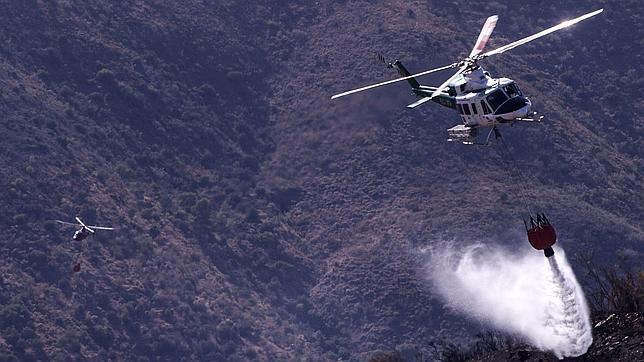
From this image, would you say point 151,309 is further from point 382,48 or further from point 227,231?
point 382,48

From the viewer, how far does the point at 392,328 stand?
117 meters

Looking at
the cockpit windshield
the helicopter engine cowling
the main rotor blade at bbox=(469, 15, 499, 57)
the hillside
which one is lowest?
the hillside

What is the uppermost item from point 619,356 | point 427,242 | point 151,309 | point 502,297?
point 619,356

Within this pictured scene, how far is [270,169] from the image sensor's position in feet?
448

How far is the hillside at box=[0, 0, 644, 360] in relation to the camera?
11675 centimetres

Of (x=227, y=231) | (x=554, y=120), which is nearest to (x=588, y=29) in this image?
(x=554, y=120)

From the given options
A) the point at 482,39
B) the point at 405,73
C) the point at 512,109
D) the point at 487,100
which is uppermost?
the point at 482,39

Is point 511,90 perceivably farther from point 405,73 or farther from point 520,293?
point 520,293

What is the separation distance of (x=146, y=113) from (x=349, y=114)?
2245 centimetres

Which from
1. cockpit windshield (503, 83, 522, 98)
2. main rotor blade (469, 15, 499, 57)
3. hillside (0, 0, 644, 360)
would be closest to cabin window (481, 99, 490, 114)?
cockpit windshield (503, 83, 522, 98)

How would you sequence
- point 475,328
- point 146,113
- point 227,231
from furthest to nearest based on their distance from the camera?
point 146,113 < point 227,231 < point 475,328

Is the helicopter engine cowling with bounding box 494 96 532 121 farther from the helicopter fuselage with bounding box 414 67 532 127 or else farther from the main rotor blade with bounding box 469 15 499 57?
the main rotor blade with bounding box 469 15 499 57

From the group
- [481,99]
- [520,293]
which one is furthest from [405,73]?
[520,293]

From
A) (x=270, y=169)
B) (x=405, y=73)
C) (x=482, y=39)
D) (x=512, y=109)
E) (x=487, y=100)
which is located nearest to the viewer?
(x=512, y=109)
